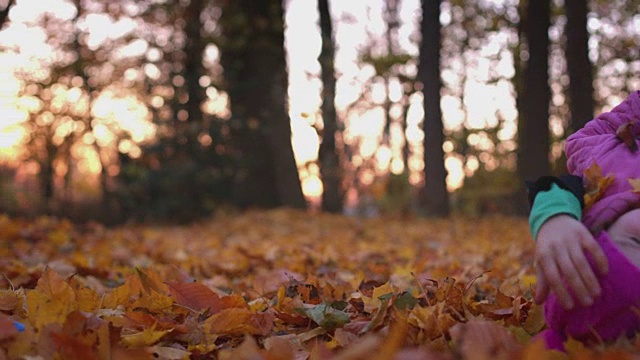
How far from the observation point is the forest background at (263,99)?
33.1 feet

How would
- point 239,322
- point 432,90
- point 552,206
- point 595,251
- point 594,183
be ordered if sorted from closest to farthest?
1. point 595,251
2. point 552,206
3. point 594,183
4. point 239,322
5. point 432,90

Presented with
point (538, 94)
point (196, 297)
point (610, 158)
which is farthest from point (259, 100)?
point (610, 158)

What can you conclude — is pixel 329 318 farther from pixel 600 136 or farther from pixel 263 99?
pixel 263 99

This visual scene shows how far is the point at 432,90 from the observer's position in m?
9.96

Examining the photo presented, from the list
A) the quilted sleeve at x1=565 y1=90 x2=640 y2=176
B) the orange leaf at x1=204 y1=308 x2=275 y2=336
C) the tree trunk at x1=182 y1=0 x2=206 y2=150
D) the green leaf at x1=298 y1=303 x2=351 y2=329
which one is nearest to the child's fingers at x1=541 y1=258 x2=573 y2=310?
the quilted sleeve at x1=565 y1=90 x2=640 y2=176

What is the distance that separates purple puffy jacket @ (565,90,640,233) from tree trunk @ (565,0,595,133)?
7197 mm

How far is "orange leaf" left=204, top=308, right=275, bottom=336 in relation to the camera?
179 centimetres

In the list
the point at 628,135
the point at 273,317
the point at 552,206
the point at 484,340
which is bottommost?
the point at 273,317

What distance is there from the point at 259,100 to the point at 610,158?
10.2 m

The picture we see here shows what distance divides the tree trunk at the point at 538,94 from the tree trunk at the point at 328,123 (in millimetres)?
3926

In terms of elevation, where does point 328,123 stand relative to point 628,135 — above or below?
below

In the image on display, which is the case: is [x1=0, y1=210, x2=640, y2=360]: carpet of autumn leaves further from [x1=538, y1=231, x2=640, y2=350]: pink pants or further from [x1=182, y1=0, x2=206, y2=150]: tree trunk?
[x1=182, y1=0, x2=206, y2=150]: tree trunk

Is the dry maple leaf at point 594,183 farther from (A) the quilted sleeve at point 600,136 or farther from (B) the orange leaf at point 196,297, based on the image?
(B) the orange leaf at point 196,297

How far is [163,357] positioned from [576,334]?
0.97 m
